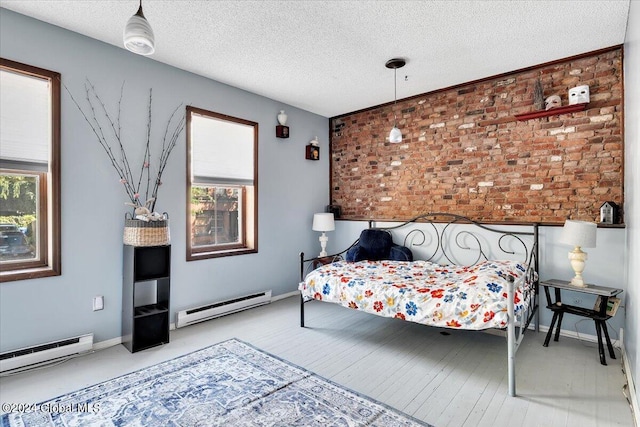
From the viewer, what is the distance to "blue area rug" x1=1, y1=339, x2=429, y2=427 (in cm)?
200

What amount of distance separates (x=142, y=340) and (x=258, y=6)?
2874mm

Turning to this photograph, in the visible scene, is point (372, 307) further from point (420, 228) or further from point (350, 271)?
point (420, 228)

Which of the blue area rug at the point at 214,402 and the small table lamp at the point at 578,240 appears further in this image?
the small table lamp at the point at 578,240

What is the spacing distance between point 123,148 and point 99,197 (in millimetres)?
500

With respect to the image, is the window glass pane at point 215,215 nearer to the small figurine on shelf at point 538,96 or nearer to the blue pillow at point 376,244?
the blue pillow at point 376,244

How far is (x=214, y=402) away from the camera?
219 centimetres

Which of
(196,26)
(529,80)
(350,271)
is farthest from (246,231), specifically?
(529,80)

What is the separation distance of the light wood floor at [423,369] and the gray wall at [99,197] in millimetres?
337

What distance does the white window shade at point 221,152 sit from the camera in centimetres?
376

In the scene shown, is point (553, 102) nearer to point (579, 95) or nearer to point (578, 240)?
point (579, 95)

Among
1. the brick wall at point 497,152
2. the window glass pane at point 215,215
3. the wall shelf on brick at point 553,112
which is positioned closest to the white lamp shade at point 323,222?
the brick wall at point 497,152

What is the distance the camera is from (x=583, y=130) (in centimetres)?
325

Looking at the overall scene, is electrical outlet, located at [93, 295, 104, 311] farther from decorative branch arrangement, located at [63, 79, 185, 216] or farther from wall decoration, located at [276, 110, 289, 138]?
wall decoration, located at [276, 110, 289, 138]

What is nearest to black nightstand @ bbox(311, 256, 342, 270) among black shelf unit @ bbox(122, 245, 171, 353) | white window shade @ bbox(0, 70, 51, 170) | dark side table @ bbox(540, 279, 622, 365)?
black shelf unit @ bbox(122, 245, 171, 353)
